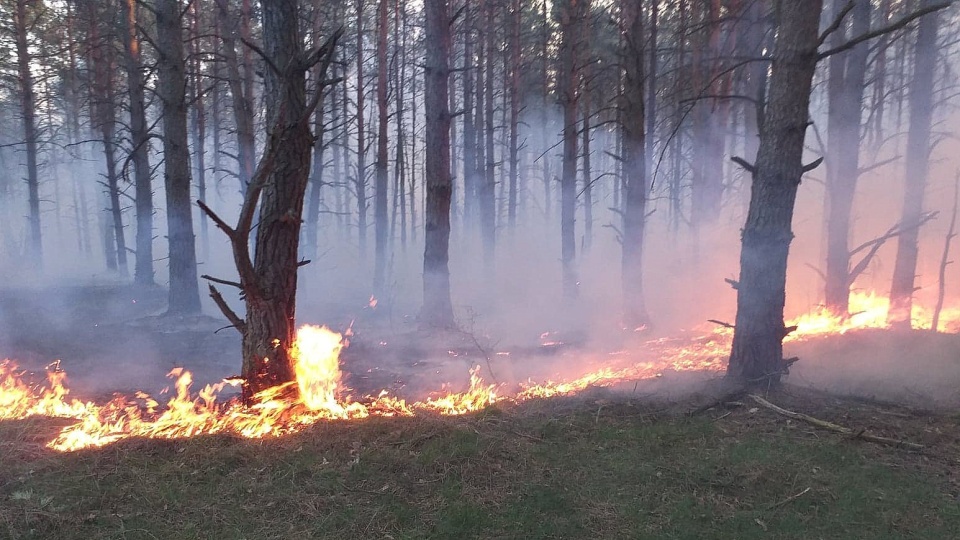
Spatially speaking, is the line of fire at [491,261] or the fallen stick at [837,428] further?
the line of fire at [491,261]

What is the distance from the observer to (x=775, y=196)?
5.54m

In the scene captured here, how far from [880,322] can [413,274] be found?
63.6 feet

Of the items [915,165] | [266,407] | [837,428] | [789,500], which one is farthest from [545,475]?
[915,165]

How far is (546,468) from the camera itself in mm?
4184

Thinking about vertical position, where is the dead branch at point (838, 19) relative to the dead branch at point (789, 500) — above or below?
above

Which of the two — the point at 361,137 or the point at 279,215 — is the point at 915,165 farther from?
the point at 361,137

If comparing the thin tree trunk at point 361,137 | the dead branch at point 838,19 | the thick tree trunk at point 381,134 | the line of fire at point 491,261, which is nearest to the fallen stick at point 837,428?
the line of fire at point 491,261

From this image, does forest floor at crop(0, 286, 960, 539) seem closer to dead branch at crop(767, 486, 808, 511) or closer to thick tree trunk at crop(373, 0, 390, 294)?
dead branch at crop(767, 486, 808, 511)

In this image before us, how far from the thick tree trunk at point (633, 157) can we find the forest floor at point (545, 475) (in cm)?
632

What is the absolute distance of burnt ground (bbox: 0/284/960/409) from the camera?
6438 millimetres

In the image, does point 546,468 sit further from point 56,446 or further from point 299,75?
point 299,75

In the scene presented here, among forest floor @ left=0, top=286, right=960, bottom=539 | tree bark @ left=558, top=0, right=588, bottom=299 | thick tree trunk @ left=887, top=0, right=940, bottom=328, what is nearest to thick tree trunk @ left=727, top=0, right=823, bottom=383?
forest floor @ left=0, top=286, right=960, bottom=539

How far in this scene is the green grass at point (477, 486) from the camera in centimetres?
345

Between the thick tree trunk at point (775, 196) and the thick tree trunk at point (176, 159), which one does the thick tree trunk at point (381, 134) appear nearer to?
the thick tree trunk at point (176, 159)
